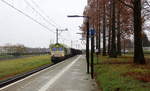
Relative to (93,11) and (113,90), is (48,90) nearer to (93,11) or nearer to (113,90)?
(113,90)

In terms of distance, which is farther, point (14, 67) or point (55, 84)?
point (14, 67)

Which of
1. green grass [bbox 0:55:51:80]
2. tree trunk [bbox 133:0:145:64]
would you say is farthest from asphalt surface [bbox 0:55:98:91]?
tree trunk [bbox 133:0:145:64]

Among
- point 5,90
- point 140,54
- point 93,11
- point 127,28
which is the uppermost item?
point 93,11

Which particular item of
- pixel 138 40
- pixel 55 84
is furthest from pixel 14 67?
pixel 55 84

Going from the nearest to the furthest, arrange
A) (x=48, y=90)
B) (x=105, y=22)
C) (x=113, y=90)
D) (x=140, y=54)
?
(x=113, y=90) → (x=48, y=90) → (x=140, y=54) → (x=105, y=22)

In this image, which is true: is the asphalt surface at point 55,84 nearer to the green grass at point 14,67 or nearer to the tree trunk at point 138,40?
the green grass at point 14,67

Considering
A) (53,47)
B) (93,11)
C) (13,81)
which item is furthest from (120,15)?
(13,81)

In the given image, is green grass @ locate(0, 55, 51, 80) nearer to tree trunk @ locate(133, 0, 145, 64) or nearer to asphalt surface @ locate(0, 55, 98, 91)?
asphalt surface @ locate(0, 55, 98, 91)

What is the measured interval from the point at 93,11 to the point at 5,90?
134ft

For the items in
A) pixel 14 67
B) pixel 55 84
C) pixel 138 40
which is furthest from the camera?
pixel 14 67

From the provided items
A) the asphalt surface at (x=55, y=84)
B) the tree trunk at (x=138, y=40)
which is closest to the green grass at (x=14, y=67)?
the asphalt surface at (x=55, y=84)

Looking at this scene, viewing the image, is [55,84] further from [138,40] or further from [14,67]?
[14,67]

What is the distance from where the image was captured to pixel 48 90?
45.2 feet

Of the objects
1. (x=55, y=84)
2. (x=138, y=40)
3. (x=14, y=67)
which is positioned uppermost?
(x=138, y=40)
